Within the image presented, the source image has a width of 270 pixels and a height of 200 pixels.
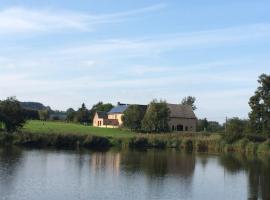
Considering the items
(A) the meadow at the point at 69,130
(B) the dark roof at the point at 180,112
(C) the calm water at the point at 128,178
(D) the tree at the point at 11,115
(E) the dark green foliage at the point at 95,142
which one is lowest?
(C) the calm water at the point at 128,178

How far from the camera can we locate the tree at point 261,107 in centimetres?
8075

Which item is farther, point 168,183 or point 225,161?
point 225,161

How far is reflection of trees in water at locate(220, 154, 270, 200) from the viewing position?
37844mm

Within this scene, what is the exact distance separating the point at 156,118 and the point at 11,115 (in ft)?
107

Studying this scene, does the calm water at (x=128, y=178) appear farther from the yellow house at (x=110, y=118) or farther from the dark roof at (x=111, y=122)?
the yellow house at (x=110, y=118)

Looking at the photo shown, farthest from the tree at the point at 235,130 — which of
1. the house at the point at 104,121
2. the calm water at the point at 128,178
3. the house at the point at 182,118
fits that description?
the house at the point at 104,121

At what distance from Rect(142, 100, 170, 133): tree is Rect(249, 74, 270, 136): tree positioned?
2533 centimetres

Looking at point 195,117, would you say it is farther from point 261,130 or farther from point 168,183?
point 168,183

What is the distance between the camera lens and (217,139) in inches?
3327

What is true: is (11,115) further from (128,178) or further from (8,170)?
(128,178)

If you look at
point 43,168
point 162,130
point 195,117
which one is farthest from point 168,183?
point 195,117

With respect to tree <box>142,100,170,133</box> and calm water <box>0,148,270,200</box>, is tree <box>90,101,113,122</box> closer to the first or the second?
tree <box>142,100,170,133</box>

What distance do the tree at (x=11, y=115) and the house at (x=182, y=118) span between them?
4740 centimetres

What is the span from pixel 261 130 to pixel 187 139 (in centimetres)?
1158
